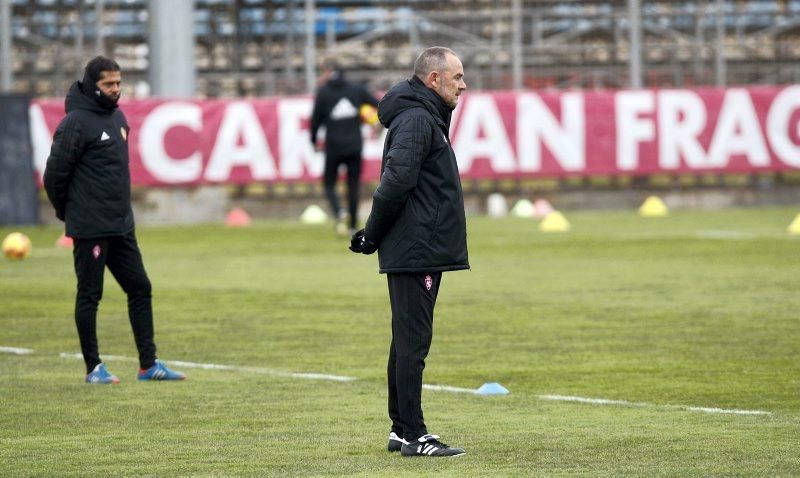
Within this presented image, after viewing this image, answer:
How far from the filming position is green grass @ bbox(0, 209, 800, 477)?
314 inches

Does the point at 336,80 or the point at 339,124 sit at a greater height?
the point at 336,80

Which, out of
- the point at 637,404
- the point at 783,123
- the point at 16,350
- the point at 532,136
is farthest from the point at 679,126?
the point at 637,404

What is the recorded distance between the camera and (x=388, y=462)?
25.6 feet

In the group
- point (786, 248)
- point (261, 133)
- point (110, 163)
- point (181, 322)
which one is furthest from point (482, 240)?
point (110, 163)

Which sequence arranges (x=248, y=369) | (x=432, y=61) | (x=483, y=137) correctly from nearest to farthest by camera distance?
(x=432, y=61), (x=248, y=369), (x=483, y=137)

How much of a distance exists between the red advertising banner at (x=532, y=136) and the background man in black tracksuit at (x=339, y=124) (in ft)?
14.4

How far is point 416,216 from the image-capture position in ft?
25.5

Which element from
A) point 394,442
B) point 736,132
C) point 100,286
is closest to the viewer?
point 394,442

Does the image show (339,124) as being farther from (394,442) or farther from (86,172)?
(394,442)

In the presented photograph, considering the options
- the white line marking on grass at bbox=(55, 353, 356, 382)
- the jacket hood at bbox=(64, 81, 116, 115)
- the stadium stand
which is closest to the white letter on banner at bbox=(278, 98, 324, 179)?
the stadium stand

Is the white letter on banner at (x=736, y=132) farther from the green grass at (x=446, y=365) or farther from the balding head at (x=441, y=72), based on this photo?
the balding head at (x=441, y=72)

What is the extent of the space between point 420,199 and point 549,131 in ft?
69.7

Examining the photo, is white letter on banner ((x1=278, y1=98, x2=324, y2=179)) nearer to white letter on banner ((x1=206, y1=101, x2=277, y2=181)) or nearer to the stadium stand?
white letter on banner ((x1=206, y1=101, x2=277, y2=181))

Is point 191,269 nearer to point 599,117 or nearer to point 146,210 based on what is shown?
point 146,210
